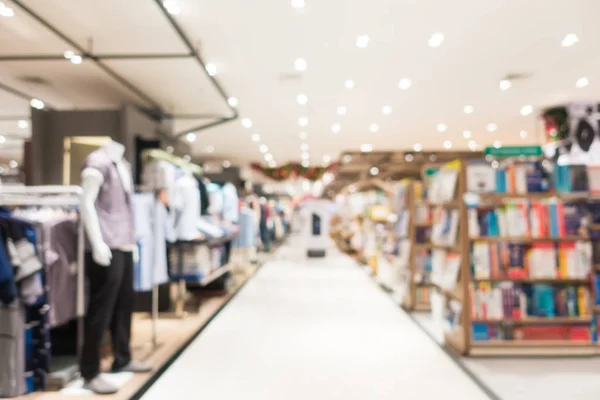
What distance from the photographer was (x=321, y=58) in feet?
24.8

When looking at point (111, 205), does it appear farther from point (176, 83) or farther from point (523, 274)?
point (176, 83)

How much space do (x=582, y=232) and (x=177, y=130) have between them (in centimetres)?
1036

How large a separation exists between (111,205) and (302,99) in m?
7.10

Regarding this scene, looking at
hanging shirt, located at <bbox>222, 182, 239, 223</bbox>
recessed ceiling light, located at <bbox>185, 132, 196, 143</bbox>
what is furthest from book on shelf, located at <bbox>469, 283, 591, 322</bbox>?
recessed ceiling light, located at <bbox>185, 132, 196, 143</bbox>

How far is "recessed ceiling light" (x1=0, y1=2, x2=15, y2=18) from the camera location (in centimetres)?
537

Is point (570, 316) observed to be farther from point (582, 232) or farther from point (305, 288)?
point (305, 288)

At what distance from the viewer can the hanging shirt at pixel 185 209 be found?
5273 millimetres

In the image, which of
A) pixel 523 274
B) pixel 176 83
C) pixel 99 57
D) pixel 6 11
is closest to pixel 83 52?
pixel 99 57

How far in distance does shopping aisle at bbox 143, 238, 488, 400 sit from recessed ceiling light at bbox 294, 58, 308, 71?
380 cm

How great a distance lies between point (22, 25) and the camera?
5.87 metres

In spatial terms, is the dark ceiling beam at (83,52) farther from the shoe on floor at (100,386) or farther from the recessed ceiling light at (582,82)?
the recessed ceiling light at (582,82)

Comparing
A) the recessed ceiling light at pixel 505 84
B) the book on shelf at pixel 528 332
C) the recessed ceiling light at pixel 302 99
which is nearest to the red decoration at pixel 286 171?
the recessed ceiling light at pixel 302 99

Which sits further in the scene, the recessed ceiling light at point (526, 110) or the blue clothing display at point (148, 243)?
the recessed ceiling light at point (526, 110)

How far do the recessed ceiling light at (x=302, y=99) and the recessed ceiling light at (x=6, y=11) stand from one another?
5293 mm
